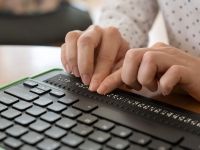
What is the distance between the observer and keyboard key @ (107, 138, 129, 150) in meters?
0.38

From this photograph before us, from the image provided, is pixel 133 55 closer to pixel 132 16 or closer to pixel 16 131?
pixel 16 131

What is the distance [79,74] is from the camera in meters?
0.57

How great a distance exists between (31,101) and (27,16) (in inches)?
63.3

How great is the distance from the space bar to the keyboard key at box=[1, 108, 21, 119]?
0.09 metres

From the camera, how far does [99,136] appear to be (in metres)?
0.40

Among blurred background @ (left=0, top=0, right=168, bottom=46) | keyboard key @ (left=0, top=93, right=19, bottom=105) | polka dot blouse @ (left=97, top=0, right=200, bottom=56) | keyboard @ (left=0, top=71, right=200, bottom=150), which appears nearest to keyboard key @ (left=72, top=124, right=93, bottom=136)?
keyboard @ (left=0, top=71, right=200, bottom=150)

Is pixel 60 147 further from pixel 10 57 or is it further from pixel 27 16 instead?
pixel 27 16

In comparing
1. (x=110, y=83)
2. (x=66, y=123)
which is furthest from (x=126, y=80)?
(x=66, y=123)

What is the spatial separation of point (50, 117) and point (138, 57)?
0.14m

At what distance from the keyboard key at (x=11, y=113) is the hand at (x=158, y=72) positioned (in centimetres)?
12

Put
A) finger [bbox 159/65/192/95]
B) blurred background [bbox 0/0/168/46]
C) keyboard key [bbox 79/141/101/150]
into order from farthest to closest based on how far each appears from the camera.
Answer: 1. blurred background [bbox 0/0/168/46]
2. finger [bbox 159/65/192/95]
3. keyboard key [bbox 79/141/101/150]

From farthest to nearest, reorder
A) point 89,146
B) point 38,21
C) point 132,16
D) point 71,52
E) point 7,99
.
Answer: point 38,21 → point 132,16 → point 71,52 → point 7,99 → point 89,146

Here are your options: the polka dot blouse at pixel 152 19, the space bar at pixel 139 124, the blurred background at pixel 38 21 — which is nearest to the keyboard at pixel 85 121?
the space bar at pixel 139 124

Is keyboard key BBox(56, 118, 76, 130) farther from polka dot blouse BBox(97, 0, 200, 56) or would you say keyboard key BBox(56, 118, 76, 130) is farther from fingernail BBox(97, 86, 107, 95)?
polka dot blouse BBox(97, 0, 200, 56)
